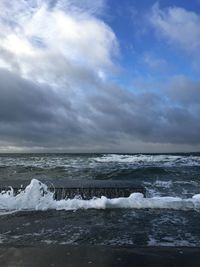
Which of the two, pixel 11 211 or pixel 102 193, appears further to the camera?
pixel 102 193

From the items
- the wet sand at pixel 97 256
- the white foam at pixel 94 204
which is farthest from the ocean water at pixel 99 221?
the wet sand at pixel 97 256

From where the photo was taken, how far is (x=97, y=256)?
3709 millimetres

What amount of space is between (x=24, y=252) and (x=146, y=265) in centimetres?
147

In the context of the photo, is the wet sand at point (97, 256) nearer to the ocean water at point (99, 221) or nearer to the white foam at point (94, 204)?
the ocean water at point (99, 221)

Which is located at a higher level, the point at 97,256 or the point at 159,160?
the point at 159,160

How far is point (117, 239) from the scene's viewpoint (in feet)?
17.4

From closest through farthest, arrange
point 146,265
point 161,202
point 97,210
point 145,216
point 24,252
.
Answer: point 146,265
point 24,252
point 145,216
point 97,210
point 161,202

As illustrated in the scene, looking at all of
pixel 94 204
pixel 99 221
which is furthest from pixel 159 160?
pixel 99 221

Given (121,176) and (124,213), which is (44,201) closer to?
(124,213)

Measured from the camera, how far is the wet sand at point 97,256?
3.51m

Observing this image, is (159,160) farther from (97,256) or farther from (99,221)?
(97,256)

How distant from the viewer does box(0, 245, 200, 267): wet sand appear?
11.5 feet

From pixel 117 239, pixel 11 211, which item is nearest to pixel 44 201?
pixel 11 211

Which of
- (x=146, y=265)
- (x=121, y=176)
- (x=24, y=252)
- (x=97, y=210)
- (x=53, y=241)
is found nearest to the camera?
(x=146, y=265)
